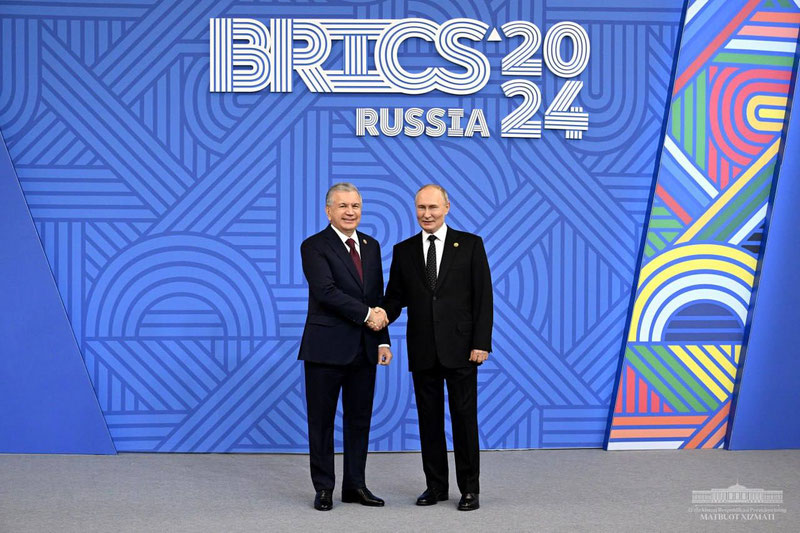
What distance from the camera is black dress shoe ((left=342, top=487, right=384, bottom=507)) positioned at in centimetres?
385

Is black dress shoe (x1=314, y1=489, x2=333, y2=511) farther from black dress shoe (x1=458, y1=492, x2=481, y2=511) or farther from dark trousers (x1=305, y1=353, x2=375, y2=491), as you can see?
black dress shoe (x1=458, y1=492, x2=481, y2=511)

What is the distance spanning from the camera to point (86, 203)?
5020 mm

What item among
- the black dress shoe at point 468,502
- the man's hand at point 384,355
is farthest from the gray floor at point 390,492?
the man's hand at point 384,355

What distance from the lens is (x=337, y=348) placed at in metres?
3.80

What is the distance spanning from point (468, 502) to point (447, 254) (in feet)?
3.88

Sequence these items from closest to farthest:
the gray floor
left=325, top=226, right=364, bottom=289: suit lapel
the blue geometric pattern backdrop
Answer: the gray floor, left=325, top=226, right=364, bottom=289: suit lapel, the blue geometric pattern backdrop

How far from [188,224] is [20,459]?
174 centimetres

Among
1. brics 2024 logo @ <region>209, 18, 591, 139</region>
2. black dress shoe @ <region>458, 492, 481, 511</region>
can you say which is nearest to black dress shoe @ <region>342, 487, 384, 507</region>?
black dress shoe @ <region>458, 492, 481, 511</region>

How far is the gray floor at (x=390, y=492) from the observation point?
11.5ft

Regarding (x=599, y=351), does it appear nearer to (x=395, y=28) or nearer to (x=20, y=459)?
(x=395, y=28)

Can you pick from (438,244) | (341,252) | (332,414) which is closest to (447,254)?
(438,244)

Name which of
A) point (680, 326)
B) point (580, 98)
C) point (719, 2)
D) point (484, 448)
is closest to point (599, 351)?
point (680, 326)

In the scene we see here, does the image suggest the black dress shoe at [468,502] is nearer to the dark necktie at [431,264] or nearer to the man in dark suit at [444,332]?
the man in dark suit at [444,332]

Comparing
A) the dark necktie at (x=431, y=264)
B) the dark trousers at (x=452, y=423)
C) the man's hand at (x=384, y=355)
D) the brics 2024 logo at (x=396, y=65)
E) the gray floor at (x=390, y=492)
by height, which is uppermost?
the brics 2024 logo at (x=396, y=65)
